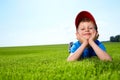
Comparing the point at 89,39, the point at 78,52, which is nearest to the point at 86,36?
the point at 89,39

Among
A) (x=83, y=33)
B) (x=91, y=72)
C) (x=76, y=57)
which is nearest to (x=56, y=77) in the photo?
(x=91, y=72)

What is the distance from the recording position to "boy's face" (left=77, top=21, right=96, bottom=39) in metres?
8.31

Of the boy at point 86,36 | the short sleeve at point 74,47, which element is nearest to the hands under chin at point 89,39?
the boy at point 86,36

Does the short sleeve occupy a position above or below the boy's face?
below

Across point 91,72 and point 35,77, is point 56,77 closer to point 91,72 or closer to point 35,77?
point 35,77

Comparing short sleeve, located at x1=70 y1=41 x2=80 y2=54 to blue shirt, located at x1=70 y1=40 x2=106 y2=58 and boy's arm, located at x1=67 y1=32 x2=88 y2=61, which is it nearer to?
blue shirt, located at x1=70 y1=40 x2=106 y2=58

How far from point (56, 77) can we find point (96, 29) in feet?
13.4

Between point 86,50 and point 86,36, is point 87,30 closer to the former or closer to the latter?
point 86,36

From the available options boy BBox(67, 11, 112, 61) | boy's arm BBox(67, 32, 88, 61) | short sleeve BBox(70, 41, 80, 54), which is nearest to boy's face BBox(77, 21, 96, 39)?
boy BBox(67, 11, 112, 61)

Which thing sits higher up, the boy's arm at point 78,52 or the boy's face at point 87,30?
the boy's face at point 87,30

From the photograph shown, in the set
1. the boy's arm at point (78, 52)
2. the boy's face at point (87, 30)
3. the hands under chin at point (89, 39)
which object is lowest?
the boy's arm at point (78, 52)

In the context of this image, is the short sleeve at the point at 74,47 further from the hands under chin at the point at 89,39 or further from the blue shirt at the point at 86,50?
the hands under chin at the point at 89,39

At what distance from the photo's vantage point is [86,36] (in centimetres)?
830

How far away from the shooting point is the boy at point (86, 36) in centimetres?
783
